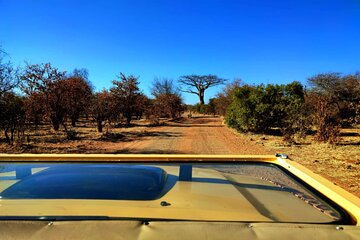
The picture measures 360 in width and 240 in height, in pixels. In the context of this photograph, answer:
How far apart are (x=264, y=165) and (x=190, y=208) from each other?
0.77 metres

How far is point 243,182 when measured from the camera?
2.45 m

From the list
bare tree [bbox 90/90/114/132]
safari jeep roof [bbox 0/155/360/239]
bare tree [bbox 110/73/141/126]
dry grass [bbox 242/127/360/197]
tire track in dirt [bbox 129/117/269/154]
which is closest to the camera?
safari jeep roof [bbox 0/155/360/239]

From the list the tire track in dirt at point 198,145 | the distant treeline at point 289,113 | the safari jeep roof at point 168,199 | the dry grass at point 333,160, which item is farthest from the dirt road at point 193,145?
the safari jeep roof at point 168,199

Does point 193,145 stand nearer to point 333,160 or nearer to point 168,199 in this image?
point 333,160

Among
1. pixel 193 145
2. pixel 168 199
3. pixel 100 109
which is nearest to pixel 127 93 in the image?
pixel 100 109

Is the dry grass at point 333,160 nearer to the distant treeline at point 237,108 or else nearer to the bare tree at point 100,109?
the distant treeline at point 237,108

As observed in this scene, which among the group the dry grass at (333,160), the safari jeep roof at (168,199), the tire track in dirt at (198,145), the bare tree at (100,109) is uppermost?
the bare tree at (100,109)

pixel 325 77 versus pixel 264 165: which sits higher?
pixel 325 77

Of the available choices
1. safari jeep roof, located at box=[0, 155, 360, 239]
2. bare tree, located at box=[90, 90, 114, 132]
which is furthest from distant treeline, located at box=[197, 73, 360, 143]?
safari jeep roof, located at box=[0, 155, 360, 239]

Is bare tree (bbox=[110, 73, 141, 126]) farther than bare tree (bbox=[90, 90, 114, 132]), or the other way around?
bare tree (bbox=[110, 73, 141, 126])

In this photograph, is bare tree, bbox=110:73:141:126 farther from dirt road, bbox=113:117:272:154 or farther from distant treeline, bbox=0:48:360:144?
dirt road, bbox=113:117:272:154

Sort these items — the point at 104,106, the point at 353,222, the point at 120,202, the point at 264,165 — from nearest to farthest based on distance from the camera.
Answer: the point at 353,222
the point at 120,202
the point at 264,165
the point at 104,106

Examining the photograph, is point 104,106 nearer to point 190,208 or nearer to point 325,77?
point 190,208

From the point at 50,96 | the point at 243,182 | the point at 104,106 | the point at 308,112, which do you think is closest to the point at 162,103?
the point at 104,106
